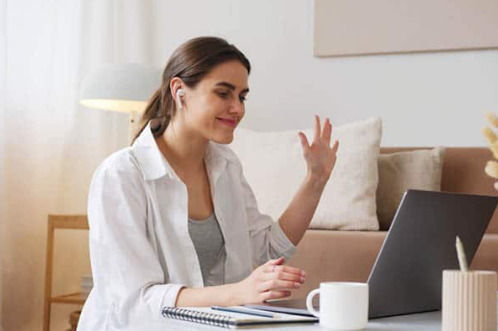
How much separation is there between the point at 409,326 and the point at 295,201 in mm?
758

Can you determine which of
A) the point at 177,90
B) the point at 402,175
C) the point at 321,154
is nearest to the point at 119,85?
the point at 402,175

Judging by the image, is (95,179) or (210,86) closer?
(95,179)

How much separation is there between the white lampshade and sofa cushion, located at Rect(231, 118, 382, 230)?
0.49m

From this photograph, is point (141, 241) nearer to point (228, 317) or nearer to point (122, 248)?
point (122, 248)

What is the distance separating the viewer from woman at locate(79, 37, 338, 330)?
151cm

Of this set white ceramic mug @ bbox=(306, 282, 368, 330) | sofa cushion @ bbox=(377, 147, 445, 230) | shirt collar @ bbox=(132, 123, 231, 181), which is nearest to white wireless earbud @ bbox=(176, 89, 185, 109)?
shirt collar @ bbox=(132, 123, 231, 181)

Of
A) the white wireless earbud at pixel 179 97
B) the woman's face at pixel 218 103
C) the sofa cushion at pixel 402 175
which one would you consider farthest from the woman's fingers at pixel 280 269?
the sofa cushion at pixel 402 175

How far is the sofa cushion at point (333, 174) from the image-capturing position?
289 centimetres

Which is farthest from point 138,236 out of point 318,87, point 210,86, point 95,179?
point 318,87

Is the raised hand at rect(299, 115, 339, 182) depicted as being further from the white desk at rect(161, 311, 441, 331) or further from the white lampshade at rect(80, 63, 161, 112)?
the white lampshade at rect(80, 63, 161, 112)

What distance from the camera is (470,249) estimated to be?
145 cm

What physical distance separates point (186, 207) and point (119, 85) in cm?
174

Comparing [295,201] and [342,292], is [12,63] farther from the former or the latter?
[342,292]

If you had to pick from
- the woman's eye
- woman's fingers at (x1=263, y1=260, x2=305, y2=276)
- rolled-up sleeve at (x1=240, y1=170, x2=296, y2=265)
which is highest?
the woman's eye
